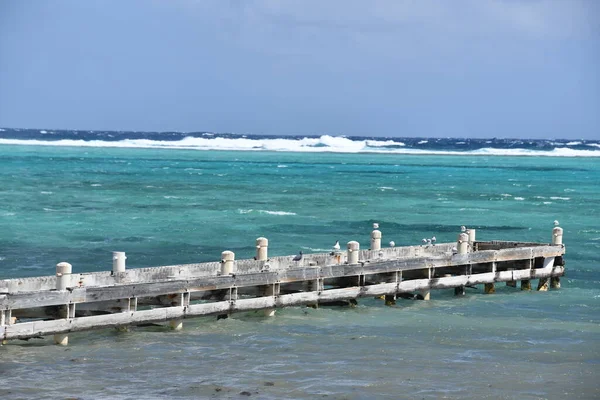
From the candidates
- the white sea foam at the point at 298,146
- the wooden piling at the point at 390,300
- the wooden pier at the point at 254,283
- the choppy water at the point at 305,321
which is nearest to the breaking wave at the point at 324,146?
the white sea foam at the point at 298,146

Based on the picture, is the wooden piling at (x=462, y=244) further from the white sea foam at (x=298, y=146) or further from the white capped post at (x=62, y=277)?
the white sea foam at (x=298, y=146)

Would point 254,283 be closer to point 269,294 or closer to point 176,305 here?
point 269,294

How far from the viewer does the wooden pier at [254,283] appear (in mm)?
19781

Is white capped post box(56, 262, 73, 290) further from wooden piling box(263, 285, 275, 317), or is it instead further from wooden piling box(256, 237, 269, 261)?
wooden piling box(256, 237, 269, 261)

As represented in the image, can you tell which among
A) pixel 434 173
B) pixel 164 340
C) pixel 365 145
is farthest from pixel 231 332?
pixel 365 145

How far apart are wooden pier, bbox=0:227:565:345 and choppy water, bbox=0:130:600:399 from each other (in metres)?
0.46

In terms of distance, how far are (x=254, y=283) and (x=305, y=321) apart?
150cm

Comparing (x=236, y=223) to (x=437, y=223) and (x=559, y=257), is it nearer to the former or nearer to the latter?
(x=437, y=223)

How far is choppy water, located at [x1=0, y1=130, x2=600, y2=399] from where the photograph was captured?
59.9ft

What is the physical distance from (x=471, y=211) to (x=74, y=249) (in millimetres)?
26383

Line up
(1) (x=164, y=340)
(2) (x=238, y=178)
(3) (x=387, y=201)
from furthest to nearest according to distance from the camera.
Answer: (2) (x=238, y=178) < (3) (x=387, y=201) < (1) (x=164, y=340)

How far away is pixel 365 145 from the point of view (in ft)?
613

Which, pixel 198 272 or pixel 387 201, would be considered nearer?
pixel 198 272

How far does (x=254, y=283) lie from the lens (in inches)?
892
